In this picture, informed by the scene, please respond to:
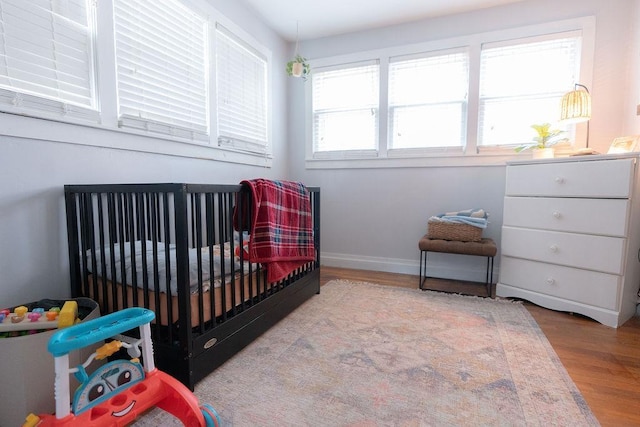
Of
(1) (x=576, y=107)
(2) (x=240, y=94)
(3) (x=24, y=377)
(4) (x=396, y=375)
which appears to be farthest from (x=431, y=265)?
(3) (x=24, y=377)

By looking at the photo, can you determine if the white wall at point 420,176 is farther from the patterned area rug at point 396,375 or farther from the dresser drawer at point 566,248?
the patterned area rug at point 396,375

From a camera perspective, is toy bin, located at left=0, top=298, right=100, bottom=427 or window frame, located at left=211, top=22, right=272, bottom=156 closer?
toy bin, located at left=0, top=298, right=100, bottom=427

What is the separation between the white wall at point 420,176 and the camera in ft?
7.30

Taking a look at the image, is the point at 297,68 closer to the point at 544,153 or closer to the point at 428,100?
the point at 428,100

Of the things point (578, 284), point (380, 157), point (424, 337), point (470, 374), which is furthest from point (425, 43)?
point (470, 374)

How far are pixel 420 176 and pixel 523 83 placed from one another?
1.04m

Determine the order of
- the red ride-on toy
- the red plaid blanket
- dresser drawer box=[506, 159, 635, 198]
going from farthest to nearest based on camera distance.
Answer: dresser drawer box=[506, 159, 635, 198]
the red plaid blanket
the red ride-on toy

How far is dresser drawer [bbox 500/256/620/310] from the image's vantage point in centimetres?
179

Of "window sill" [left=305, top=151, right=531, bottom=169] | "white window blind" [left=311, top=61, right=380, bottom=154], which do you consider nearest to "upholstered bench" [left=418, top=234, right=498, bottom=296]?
"window sill" [left=305, top=151, right=531, bottom=169]

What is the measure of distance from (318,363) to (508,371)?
0.81 metres

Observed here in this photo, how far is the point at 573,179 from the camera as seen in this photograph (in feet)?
6.26

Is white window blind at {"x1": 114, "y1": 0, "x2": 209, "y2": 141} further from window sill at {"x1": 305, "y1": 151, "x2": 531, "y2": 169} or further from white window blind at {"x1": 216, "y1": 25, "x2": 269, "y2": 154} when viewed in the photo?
window sill at {"x1": 305, "y1": 151, "x2": 531, "y2": 169}

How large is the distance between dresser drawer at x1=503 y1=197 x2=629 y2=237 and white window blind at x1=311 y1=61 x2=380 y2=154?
1.31m

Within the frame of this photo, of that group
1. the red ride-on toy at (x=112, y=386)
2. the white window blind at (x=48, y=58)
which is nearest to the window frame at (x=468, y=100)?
the white window blind at (x=48, y=58)
